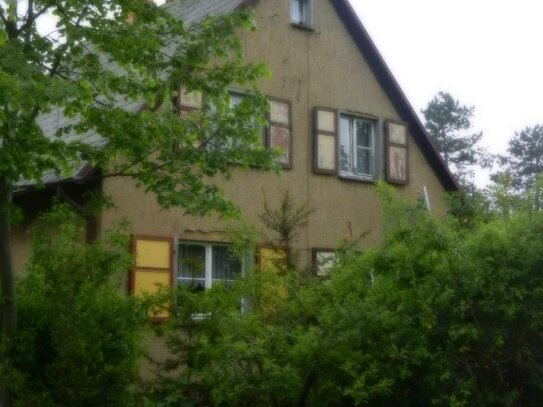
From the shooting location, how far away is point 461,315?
28.4 ft

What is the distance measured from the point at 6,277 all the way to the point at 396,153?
37.9ft

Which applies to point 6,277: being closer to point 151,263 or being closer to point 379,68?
point 151,263

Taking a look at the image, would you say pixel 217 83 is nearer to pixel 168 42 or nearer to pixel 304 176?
pixel 168 42

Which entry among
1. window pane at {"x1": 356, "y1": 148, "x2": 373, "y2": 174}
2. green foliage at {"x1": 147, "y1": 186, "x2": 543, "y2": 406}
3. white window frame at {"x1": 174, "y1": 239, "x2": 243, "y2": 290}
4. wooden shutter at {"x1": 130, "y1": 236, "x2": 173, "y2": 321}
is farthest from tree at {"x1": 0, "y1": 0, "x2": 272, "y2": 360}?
window pane at {"x1": 356, "y1": 148, "x2": 373, "y2": 174}

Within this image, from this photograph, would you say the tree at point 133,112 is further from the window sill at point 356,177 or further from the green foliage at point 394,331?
the window sill at point 356,177

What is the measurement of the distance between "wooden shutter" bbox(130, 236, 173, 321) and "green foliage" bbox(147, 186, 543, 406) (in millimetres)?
6294

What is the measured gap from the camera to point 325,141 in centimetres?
1872

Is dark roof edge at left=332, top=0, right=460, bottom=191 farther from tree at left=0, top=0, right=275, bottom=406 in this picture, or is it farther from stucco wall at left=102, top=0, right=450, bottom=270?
tree at left=0, top=0, right=275, bottom=406

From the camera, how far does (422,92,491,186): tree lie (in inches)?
2785

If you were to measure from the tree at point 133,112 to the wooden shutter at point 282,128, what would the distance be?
6.88 metres

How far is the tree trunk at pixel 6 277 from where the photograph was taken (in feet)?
29.5

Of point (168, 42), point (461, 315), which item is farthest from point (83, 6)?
point (461, 315)

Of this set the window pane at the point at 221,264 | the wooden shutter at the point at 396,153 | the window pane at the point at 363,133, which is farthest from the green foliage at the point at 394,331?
the window pane at the point at 363,133

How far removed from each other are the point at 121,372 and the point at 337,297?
1.83 metres
